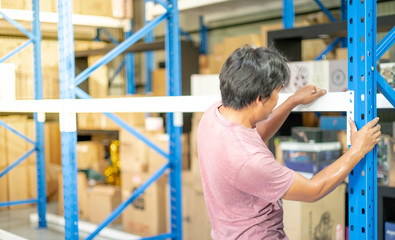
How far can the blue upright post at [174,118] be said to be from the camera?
326 centimetres

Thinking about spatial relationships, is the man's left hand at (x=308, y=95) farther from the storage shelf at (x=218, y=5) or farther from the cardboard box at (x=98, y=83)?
the cardboard box at (x=98, y=83)

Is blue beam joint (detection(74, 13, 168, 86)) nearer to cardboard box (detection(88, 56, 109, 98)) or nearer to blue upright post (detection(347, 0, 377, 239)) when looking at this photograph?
blue upright post (detection(347, 0, 377, 239))

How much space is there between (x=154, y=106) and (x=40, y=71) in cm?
290

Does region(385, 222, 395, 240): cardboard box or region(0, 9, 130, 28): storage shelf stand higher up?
region(0, 9, 130, 28): storage shelf

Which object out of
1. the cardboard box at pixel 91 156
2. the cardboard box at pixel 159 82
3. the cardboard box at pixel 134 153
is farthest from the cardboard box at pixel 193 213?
the cardboard box at pixel 159 82

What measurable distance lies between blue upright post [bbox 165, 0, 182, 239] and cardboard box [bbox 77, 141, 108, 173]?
236 cm

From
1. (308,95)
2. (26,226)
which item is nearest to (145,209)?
(26,226)

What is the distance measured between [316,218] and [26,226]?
3.60 m

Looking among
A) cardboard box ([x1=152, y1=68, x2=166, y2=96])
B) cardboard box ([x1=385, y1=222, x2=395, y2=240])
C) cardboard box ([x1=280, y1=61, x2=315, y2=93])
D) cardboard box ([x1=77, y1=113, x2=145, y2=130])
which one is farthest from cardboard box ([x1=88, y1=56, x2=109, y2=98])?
cardboard box ([x1=385, y1=222, x2=395, y2=240])

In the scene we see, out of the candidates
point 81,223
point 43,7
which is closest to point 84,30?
point 43,7

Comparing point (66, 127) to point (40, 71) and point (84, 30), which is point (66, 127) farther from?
point (40, 71)

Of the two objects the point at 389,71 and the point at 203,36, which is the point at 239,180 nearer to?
the point at 389,71

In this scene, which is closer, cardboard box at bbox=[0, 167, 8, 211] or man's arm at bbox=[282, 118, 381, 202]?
man's arm at bbox=[282, 118, 381, 202]

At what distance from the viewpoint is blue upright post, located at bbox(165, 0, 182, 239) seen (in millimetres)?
3256
